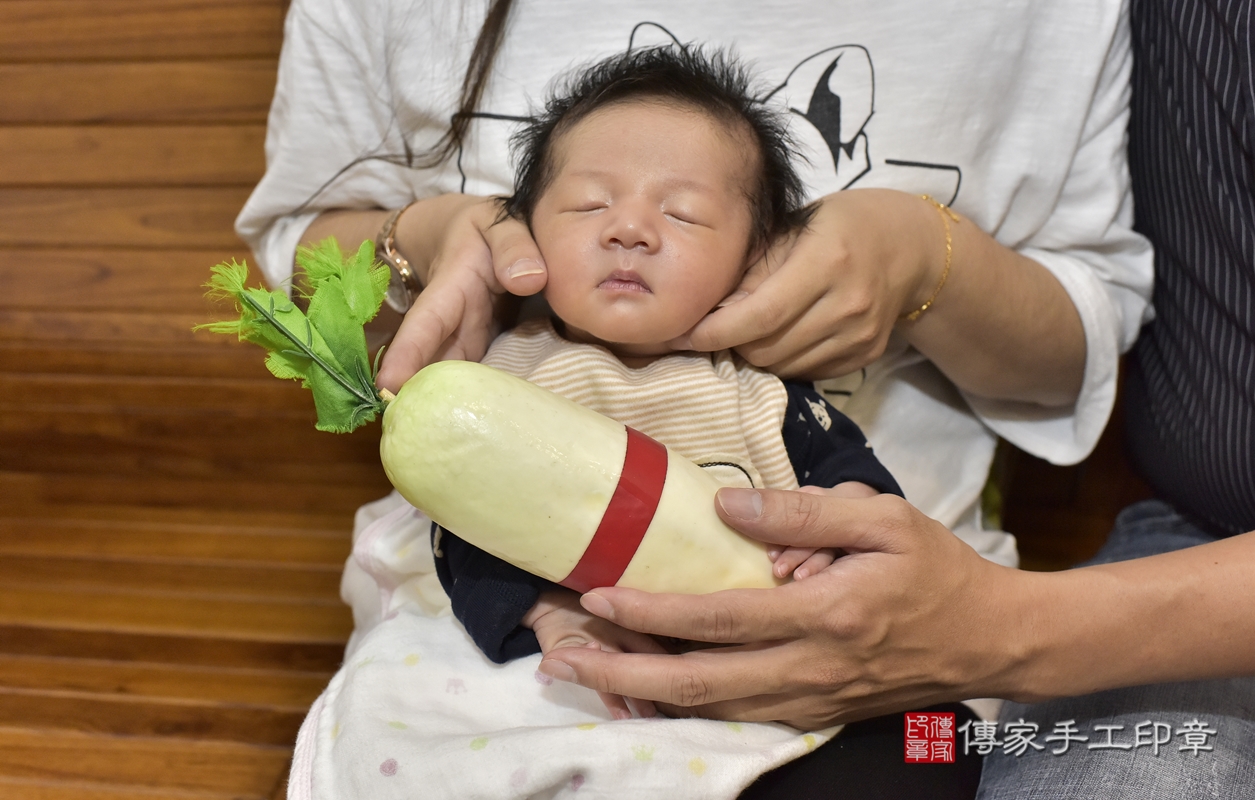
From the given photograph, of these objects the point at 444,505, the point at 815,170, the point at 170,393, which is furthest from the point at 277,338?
the point at 170,393

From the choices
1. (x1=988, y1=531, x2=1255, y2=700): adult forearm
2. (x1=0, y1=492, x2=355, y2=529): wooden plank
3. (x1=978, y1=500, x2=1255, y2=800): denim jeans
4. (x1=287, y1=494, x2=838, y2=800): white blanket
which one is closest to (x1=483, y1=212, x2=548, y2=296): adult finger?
(x1=287, y1=494, x2=838, y2=800): white blanket

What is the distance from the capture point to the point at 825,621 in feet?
2.73

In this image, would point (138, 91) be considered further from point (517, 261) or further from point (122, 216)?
point (517, 261)

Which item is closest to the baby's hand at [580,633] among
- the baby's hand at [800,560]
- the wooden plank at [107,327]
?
the baby's hand at [800,560]

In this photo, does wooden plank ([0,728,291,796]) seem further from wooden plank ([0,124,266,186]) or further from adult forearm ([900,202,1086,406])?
adult forearm ([900,202,1086,406])

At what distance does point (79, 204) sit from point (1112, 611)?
203 cm

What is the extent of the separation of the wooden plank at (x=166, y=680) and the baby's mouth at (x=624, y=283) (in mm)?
992

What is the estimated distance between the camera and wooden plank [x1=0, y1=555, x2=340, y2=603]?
5.68 ft

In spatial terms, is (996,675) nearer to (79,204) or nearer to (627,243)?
(627,243)

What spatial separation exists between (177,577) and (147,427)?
383 millimetres

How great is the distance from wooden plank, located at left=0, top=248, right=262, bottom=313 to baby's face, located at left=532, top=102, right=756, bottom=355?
1.08m

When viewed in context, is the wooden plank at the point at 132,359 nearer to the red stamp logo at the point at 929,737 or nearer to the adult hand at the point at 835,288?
the adult hand at the point at 835,288

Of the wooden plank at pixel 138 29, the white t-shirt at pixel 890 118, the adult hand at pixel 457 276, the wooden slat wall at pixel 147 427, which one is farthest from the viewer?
the wooden plank at pixel 138 29

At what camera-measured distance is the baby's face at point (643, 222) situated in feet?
3.15
